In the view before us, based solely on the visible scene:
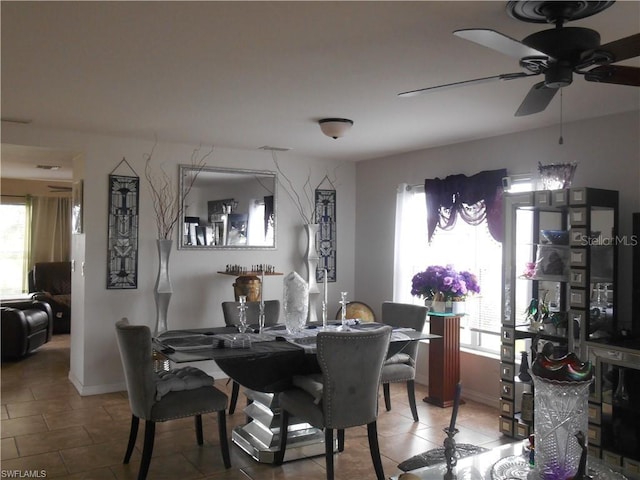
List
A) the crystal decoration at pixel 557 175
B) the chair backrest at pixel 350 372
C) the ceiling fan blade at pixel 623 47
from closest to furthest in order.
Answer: the ceiling fan blade at pixel 623 47 < the chair backrest at pixel 350 372 < the crystal decoration at pixel 557 175

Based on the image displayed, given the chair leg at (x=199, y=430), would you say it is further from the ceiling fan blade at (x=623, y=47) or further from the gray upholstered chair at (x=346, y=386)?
the ceiling fan blade at (x=623, y=47)

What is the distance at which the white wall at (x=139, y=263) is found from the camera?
5.12 metres

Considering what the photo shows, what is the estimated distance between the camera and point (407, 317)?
15.5ft

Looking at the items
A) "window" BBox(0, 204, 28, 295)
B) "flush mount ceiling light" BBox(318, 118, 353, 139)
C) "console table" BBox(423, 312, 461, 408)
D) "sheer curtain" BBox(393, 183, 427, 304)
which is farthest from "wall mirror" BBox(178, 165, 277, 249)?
"window" BBox(0, 204, 28, 295)

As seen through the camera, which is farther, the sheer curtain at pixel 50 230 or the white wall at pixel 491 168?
the sheer curtain at pixel 50 230

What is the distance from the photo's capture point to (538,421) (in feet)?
6.58

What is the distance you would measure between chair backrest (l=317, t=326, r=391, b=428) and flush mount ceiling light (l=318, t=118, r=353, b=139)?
1.72 meters

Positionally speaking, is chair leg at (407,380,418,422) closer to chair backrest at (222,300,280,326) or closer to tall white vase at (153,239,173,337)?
chair backrest at (222,300,280,326)

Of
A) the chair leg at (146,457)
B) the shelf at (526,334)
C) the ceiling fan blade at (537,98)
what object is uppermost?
the ceiling fan blade at (537,98)

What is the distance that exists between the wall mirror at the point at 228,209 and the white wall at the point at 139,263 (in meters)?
0.09

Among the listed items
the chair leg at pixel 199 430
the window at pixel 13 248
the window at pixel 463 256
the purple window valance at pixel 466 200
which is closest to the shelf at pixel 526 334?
the window at pixel 463 256

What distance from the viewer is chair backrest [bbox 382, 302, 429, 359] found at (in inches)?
179

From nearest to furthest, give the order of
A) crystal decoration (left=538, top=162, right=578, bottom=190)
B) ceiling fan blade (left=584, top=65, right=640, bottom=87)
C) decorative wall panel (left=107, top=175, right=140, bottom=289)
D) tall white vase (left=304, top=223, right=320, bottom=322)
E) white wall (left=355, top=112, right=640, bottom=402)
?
ceiling fan blade (left=584, top=65, right=640, bottom=87), crystal decoration (left=538, top=162, right=578, bottom=190), white wall (left=355, top=112, right=640, bottom=402), decorative wall panel (left=107, top=175, right=140, bottom=289), tall white vase (left=304, top=223, right=320, bottom=322)

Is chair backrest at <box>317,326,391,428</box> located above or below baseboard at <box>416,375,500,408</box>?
above
